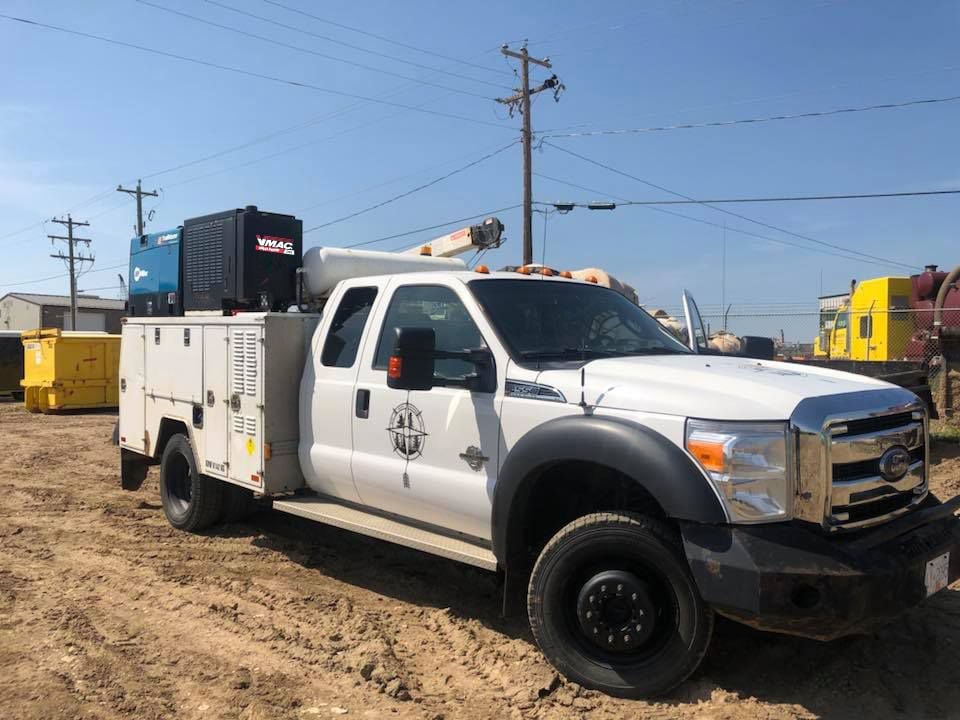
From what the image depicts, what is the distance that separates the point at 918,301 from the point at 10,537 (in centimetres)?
1356

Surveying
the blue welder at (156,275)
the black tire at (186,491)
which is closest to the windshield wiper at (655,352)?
the black tire at (186,491)

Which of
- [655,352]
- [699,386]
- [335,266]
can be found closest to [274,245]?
[335,266]

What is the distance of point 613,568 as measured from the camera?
3494mm

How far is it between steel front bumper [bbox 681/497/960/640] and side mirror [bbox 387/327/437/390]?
1437 millimetres

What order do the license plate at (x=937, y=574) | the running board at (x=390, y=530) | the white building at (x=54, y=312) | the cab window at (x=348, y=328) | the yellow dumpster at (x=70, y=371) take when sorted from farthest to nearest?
1. the white building at (x=54, y=312)
2. the yellow dumpster at (x=70, y=371)
3. the cab window at (x=348, y=328)
4. the running board at (x=390, y=530)
5. the license plate at (x=937, y=574)

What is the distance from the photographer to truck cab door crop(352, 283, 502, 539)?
4.01 m

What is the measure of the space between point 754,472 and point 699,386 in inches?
18.3

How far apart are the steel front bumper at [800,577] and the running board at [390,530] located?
1.18 metres

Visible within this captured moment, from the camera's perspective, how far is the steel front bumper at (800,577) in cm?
297

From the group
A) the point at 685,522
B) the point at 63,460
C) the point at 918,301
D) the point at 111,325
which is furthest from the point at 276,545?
the point at 111,325

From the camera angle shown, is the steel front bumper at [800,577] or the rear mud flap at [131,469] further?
the rear mud flap at [131,469]

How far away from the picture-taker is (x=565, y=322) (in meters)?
4.42

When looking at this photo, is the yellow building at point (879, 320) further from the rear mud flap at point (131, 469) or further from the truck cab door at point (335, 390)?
the rear mud flap at point (131, 469)

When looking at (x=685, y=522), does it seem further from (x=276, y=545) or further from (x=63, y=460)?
(x=63, y=460)
